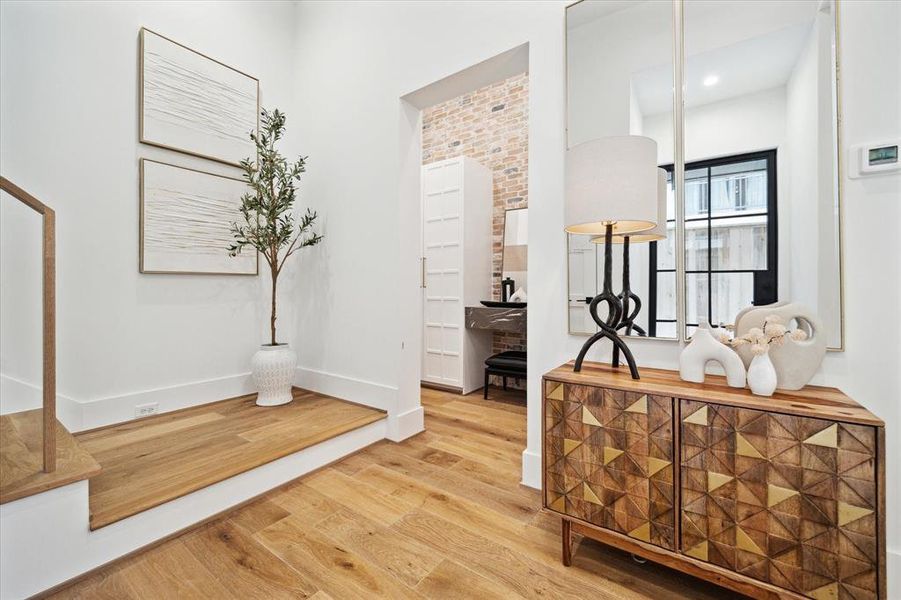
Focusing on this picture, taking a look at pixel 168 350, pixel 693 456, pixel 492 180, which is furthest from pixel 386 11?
pixel 693 456

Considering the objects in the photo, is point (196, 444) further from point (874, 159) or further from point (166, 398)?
point (874, 159)

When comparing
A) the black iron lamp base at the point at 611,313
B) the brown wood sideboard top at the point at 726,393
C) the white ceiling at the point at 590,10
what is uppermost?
the white ceiling at the point at 590,10

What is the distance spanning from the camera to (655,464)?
132cm

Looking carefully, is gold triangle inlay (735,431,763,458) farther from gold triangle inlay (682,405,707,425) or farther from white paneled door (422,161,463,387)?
white paneled door (422,161,463,387)

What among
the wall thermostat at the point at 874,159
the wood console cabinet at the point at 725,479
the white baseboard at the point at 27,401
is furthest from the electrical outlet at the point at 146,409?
the wall thermostat at the point at 874,159

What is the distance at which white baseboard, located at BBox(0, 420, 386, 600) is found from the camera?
129 cm

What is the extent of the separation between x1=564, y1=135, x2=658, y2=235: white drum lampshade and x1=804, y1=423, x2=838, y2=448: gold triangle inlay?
0.83 metres

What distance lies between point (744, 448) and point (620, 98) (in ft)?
5.25

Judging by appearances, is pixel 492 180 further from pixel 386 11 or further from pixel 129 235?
pixel 129 235

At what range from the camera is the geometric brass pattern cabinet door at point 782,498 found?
104cm

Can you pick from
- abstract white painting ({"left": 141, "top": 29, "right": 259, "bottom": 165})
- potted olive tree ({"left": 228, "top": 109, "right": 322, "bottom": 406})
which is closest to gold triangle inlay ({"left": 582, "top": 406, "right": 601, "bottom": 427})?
potted olive tree ({"left": 228, "top": 109, "right": 322, "bottom": 406})

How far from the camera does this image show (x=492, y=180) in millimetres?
4273

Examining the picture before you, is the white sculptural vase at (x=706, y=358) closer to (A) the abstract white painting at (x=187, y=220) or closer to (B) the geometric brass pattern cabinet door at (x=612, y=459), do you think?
(B) the geometric brass pattern cabinet door at (x=612, y=459)

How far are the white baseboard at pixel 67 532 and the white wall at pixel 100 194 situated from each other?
125cm
